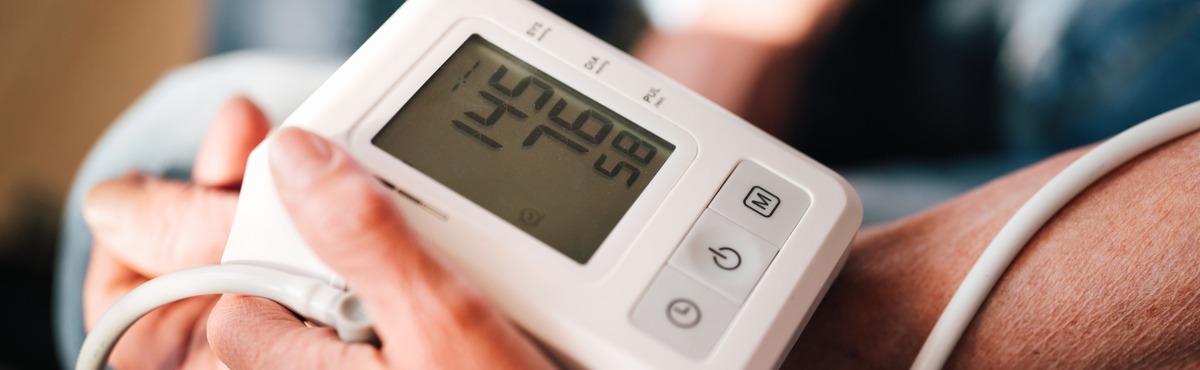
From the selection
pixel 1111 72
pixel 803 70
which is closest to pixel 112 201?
pixel 803 70

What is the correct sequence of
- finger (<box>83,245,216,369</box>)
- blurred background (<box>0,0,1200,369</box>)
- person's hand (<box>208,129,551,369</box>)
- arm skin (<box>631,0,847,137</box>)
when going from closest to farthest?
1. person's hand (<box>208,129,551,369</box>)
2. finger (<box>83,245,216,369</box>)
3. blurred background (<box>0,0,1200,369</box>)
4. arm skin (<box>631,0,847,137</box>)

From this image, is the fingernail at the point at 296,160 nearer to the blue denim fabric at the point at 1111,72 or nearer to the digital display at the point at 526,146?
the digital display at the point at 526,146

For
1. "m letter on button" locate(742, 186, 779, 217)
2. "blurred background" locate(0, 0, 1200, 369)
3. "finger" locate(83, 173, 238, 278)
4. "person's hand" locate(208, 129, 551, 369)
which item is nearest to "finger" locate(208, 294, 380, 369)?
"person's hand" locate(208, 129, 551, 369)

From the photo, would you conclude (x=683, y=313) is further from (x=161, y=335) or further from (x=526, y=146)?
(x=161, y=335)

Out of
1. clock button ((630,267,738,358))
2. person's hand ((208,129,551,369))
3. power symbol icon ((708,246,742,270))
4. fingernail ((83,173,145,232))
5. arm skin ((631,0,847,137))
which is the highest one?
arm skin ((631,0,847,137))

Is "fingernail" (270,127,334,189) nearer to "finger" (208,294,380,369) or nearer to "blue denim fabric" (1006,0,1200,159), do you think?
"finger" (208,294,380,369)

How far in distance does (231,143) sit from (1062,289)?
1.74ft

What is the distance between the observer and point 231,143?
64 cm

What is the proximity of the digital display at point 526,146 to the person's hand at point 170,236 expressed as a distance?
8.0 inches

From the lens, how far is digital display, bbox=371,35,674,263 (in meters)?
0.47

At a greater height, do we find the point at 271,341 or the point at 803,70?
the point at 803,70

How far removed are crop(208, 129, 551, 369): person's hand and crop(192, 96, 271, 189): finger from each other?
240 mm

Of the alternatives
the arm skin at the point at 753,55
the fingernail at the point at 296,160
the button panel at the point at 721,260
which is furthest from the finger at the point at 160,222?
the arm skin at the point at 753,55

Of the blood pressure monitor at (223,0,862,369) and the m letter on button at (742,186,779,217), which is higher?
the m letter on button at (742,186,779,217)
